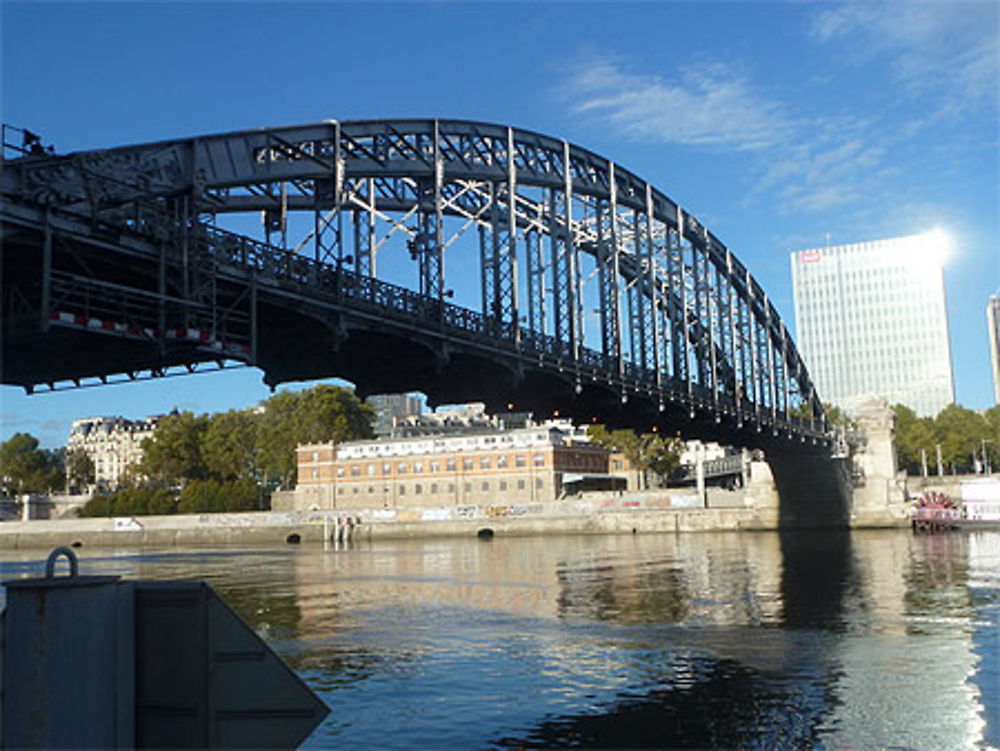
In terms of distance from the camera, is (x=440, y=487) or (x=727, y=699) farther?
(x=440, y=487)

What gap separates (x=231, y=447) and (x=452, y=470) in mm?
50513

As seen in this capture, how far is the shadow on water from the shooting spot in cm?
1873

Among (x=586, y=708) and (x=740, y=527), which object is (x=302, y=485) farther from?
(x=586, y=708)

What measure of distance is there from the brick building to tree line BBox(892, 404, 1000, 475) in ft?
162

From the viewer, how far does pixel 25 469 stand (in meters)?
188

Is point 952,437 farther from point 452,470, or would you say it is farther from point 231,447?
point 231,447

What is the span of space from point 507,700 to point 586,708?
6.32ft

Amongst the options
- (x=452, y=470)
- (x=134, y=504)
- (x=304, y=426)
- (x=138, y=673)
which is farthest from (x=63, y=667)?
(x=134, y=504)

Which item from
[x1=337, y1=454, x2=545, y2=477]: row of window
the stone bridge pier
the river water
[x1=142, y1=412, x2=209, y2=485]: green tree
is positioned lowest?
the river water

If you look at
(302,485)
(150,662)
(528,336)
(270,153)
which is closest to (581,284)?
(528,336)

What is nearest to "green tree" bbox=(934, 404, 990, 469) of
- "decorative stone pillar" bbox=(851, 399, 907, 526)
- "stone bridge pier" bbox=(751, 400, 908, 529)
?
"decorative stone pillar" bbox=(851, 399, 907, 526)

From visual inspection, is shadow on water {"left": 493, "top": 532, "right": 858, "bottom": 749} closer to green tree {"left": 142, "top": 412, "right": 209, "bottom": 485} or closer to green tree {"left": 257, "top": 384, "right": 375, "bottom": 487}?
green tree {"left": 257, "top": 384, "right": 375, "bottom": 487}

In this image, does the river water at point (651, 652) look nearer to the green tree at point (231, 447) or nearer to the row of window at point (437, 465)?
the row of window at point (437, 465)

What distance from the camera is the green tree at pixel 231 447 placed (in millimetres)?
167250
